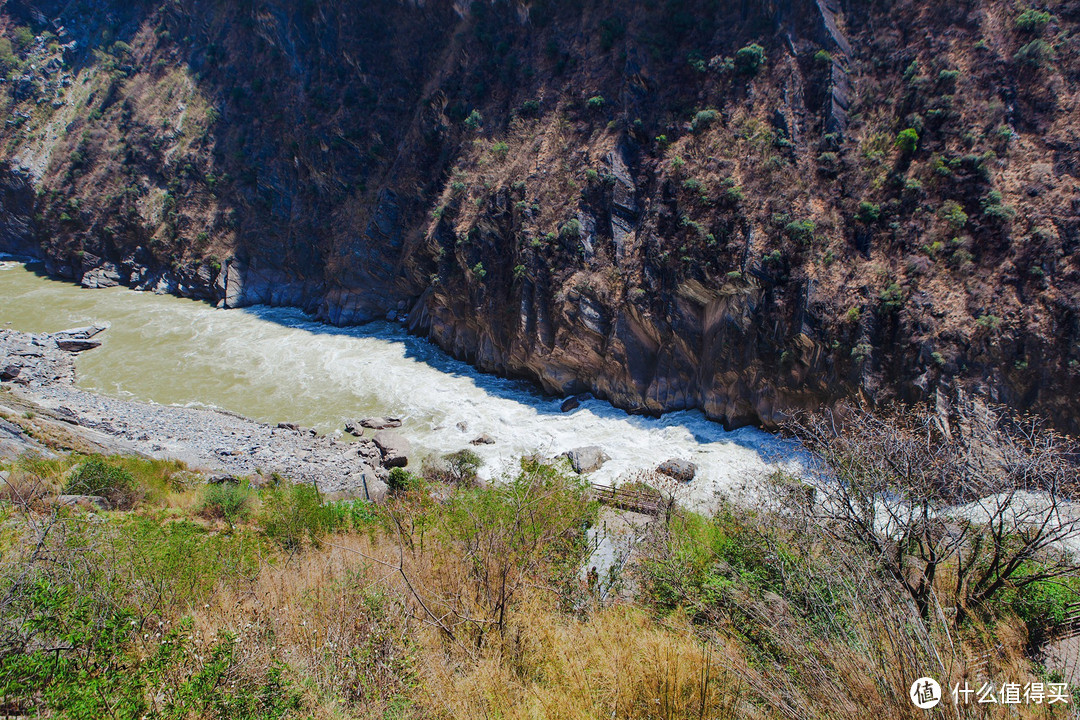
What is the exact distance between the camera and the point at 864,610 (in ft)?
14.5

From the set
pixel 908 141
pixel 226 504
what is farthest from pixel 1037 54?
pixel 226 504

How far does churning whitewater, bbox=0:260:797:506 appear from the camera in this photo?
16.9 m

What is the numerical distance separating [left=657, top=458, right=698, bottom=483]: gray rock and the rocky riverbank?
8.04m

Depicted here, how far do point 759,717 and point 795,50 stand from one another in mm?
22542

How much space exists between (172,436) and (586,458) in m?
12.9

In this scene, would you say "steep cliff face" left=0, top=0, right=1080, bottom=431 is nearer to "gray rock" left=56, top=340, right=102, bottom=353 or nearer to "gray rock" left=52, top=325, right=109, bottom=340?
"gray rock" left=52, top=325, right=109, bottom=340

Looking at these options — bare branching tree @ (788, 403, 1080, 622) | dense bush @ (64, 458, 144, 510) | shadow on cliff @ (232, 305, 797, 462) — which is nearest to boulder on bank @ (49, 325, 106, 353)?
shadow on cliff @ (232, 305, 797, 462)

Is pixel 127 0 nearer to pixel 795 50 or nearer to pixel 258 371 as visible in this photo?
pixel 258 371

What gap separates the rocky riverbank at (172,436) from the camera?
13742 millimetres

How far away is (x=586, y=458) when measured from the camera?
647 inches

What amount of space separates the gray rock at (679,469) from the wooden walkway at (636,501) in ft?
9.84

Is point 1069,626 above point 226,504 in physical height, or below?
above

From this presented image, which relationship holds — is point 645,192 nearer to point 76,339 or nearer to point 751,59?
point 751,59

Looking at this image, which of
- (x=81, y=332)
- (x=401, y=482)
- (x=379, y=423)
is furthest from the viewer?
(x=81, y=332)
